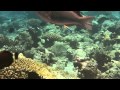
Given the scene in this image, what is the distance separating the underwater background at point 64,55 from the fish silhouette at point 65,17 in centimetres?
96

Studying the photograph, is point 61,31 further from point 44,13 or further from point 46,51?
point 44,13

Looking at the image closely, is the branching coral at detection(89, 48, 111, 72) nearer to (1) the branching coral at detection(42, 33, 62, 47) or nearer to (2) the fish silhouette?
(1) the branching coral at detection(42, 33, 62, 47)

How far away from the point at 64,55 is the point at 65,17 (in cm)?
314

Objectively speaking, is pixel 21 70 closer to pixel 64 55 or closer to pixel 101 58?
pixel 101 58

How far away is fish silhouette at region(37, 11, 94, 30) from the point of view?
4555 millimetres

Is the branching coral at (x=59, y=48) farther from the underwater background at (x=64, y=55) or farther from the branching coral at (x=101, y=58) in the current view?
the branching coral at (x=101, y=58)

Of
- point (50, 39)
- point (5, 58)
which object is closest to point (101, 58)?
point (50, 39)

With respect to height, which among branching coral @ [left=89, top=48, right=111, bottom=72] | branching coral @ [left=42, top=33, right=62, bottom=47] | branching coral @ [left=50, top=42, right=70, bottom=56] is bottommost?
branching coral @ [left=89, top=48, right=111, bottom=72]

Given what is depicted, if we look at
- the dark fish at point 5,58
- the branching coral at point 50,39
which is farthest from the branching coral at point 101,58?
the dark fish at point 5,58

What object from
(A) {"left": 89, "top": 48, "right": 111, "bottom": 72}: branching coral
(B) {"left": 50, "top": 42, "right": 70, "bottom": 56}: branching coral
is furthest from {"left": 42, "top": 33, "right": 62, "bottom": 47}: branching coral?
(A) {"left": 89, "top": 48, "right": 111, "bottom": 72}: branching coral

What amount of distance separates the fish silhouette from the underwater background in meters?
0.96
